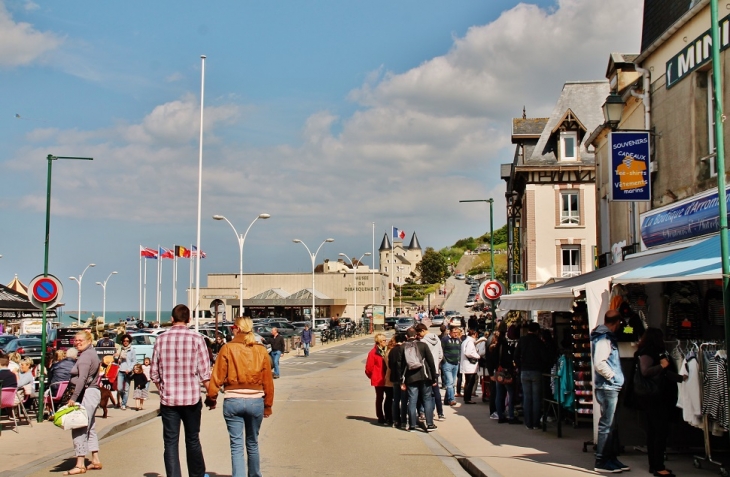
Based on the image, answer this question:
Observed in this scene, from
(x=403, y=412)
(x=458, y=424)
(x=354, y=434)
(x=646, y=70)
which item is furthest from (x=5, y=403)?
(x=646, y=70)

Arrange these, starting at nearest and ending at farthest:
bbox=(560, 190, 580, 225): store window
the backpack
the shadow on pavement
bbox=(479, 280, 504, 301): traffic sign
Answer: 1. the backpack
2. the shadow on pavement
3. bbox=(479, 280, 504, 301): traffic sign
4. bbox=(560, 190, 580, 225): store window

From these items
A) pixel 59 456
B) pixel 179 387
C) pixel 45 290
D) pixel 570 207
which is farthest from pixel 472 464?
Result: pixel 570 207

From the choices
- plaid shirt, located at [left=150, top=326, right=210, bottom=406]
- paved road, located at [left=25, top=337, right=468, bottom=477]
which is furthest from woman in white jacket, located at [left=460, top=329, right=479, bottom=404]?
plaid shirt, located at [left=150, top=326, right=210, bottom=406]

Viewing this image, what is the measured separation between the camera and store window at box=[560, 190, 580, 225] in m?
41.1

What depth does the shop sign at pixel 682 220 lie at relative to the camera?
12432 mm

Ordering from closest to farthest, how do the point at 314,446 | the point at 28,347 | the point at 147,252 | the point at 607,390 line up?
1. the point at 607,390
2. the point at 314,446
3. the point at 28,347
4. the point at 147,252

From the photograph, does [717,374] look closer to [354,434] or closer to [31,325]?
[354,434]

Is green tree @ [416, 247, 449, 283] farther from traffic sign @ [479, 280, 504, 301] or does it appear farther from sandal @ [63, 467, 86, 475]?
sandal @ [63, 467, 86, 475]

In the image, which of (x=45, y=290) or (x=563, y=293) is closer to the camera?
(x=563, y=293)

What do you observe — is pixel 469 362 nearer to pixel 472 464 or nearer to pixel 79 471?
pixel 472 464

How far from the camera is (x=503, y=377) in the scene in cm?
1477

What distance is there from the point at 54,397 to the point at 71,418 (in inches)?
234

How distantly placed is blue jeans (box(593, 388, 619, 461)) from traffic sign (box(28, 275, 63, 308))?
10.7 m

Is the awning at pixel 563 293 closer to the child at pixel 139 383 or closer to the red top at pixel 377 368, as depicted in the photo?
the red top at pixel 377 368
